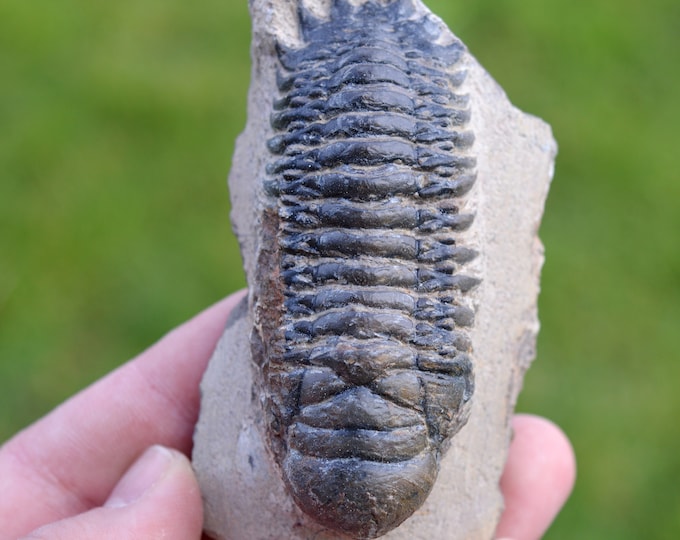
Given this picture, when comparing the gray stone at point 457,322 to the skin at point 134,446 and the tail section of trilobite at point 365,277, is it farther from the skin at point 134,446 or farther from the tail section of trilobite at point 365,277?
the skin at point 134,446

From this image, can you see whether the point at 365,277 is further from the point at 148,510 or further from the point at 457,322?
the point at 148,510

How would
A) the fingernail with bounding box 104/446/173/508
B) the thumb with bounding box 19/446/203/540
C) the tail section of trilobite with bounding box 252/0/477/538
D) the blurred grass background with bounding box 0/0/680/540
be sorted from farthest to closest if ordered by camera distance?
1. the blurred grass background with bounding box 0/0/680/540
2. the fingernail with bounding box 104/446/173/508
3. the thumb with bounding box 19/446/203/540
4. the tail section of trilobite with bounding box 252/0/477/538

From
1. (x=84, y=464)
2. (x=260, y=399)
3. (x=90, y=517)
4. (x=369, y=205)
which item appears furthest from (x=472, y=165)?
(x=84, y=464)

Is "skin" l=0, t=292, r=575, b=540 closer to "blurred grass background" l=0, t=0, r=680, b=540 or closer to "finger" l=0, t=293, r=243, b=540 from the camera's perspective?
"finger" l=0, t=293, r=243, b=540

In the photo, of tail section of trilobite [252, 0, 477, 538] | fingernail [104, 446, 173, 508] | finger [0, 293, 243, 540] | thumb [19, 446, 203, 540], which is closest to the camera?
tail section of trilobite [252, 0, 477, 538]

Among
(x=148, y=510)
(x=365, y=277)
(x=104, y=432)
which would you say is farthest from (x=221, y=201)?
(x=365, y=277)

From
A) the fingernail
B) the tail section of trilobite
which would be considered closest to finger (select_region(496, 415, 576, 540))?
the tail section of trilobite

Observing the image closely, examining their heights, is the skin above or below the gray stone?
below

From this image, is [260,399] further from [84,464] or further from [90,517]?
[84,464]

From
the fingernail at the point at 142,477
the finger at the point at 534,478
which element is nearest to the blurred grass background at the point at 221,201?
the finger at the point at 534,478
